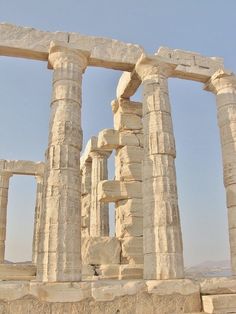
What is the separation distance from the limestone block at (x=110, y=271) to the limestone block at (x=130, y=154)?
3904mm

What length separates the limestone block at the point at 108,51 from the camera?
10.8 meters

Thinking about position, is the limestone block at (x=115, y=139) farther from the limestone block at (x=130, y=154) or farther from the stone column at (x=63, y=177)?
the stone column at (x=63, y=177)

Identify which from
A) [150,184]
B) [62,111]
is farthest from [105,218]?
[62,111]

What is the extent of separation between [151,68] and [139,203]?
4907 mm

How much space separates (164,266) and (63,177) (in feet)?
11.7

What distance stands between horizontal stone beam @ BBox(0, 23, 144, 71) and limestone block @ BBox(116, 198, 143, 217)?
4854 millimetres

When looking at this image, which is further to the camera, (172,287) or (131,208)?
(131,208)

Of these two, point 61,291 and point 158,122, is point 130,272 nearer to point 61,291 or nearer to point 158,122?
point 61,291

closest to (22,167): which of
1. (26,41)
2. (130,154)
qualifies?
(130,154)

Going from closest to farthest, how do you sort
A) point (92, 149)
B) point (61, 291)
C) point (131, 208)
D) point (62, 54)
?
point (61, 291) < point (62, 54) < point (131, 208) < point (92, 149)

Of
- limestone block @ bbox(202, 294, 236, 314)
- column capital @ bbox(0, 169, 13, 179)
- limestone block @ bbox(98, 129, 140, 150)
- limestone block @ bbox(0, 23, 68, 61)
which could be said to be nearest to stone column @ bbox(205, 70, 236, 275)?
limestone block @ bbox(202, 294, 236, 314)

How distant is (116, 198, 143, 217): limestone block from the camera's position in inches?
494

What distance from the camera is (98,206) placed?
15.4 m

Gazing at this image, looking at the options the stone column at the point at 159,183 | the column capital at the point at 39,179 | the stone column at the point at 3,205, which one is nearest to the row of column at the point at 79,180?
the stone column at the point at 159,183
